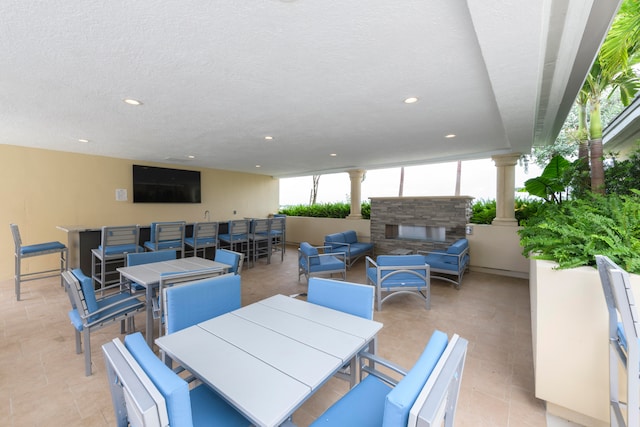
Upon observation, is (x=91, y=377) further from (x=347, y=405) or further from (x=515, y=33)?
(x=515, y=33)

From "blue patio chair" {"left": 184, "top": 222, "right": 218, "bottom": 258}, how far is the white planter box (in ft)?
15.8

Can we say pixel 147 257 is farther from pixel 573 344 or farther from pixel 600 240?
pixel 600 240

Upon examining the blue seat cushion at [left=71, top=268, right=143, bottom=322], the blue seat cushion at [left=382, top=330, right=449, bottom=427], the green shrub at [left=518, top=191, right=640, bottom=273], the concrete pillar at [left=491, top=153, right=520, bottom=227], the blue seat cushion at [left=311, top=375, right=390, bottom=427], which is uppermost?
the concrete pillar at [left=491, top=153, right=520, bottom=227]

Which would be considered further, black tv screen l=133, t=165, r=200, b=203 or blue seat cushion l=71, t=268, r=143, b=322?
black tv screen l=133, t=165, r=200, b=203

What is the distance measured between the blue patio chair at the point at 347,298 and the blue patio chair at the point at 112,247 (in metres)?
3.55

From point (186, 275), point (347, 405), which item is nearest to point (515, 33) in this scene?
point (347, 405)

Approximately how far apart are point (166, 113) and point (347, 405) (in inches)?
131

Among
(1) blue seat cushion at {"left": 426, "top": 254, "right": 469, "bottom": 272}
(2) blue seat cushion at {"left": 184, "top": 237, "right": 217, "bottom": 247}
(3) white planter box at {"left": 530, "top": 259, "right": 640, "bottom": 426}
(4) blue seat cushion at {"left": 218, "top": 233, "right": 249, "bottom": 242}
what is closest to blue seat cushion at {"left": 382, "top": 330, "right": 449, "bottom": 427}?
(3) white planter box at {"left": 530, "top": 259, "right": 640, "bottom": 426}

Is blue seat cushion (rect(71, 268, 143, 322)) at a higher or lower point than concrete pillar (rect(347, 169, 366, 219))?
lower

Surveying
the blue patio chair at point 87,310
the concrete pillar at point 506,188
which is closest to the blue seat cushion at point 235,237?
the blue patio chair at point 87,310

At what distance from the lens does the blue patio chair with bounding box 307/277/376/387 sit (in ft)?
5.39

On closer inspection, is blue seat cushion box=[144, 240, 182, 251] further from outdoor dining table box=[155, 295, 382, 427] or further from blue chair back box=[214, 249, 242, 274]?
outdoor dining table box=[155, 295, 382, 427]

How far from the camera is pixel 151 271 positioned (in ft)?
9.23

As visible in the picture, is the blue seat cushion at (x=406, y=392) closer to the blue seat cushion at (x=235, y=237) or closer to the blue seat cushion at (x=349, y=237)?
the blue seat cushion at (x=235, y=237)
